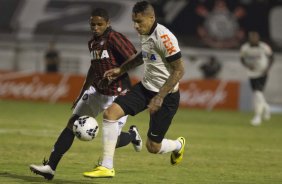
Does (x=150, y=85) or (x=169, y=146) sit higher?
(x=150, y=85)

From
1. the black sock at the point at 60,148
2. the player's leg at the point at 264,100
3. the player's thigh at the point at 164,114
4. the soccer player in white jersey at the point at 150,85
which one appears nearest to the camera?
the soccer player in white jersey at the point at 150,85

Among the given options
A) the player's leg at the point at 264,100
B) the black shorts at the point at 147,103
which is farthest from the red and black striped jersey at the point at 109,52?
the player's leg at the point at 264,100

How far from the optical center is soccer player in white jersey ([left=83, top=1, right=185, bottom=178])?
9648mm

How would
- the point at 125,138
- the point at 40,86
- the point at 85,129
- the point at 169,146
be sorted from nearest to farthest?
the point at 85,129 → the point at 169,146 → the point at 125,138 → the point at 40,86

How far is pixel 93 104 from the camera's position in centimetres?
1058

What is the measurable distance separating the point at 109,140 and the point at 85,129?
1.15ft

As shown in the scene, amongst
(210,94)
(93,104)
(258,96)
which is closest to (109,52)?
(93,104)

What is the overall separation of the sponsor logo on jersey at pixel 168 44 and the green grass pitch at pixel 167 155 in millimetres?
1745

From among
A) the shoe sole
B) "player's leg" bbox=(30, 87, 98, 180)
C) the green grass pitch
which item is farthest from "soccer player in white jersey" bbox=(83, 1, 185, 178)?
the shoe sole

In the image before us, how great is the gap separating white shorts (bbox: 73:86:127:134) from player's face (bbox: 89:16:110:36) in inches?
31.8

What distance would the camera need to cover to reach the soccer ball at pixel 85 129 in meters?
9.84

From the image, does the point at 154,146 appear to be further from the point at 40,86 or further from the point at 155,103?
the point at 40,86

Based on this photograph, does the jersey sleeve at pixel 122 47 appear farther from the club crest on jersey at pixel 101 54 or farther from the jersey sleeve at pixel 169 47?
the jersey sleeve at pixel 169 47

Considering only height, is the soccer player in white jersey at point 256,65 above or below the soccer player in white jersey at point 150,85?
below
